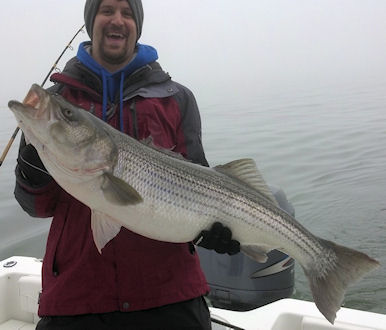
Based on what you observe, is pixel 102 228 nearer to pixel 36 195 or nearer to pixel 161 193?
pixel 161 193

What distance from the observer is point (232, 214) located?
2773mm

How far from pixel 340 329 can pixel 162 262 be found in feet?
6.13

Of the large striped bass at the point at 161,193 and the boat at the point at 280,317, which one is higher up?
the large striped bass at the point at 161,193

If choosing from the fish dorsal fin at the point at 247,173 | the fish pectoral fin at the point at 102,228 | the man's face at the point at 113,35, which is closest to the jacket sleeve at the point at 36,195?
the fish pectoral fin at the point at 102,228

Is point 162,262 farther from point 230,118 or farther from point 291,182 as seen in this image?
point 230,118

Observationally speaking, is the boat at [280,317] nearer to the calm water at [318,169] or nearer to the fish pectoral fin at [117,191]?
Result: the fish pectoral fin at [117,191]

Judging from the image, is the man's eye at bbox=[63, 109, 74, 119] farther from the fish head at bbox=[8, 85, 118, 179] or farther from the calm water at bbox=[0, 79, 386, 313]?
the calm water at bbox=[0, 79, 386, 313]

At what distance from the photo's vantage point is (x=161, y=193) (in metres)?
2.57

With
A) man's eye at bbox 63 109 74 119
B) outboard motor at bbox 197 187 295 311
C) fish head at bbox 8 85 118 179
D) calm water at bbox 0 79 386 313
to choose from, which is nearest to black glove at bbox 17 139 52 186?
fish head at bbox 8 85 118 179

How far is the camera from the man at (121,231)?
2.63 meters

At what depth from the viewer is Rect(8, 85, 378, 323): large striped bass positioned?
237cm

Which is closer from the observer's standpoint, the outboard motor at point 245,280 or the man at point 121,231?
the man at point 121,231

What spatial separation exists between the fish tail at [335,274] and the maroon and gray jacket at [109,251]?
2.41 feet

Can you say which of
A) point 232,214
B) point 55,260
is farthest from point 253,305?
point 55,260
